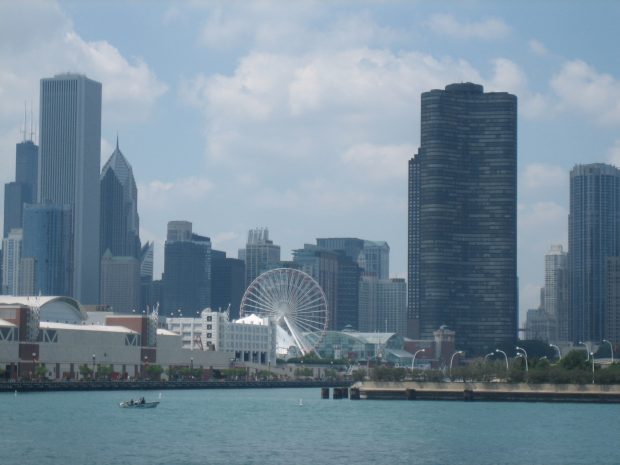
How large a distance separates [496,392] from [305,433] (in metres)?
60.5

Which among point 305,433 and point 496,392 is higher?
point 496,392

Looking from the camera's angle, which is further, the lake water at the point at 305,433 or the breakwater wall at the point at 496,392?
the breakwater wall at the point at 496,392

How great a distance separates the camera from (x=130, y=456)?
3735 inches

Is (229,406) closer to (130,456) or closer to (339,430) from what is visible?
(339,430)

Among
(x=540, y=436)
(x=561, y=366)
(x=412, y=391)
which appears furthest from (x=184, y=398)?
(x=540, y=436)

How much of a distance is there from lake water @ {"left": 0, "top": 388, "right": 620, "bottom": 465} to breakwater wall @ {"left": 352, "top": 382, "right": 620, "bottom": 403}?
1.98 meters

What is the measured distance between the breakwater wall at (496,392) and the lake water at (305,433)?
1978 millimetres

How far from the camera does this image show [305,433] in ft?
391

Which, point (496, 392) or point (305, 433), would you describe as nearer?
point (305, 433)

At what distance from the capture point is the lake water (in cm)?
9669

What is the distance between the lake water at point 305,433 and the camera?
317 ft

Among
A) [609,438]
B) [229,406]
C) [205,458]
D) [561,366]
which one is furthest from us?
[561,366]

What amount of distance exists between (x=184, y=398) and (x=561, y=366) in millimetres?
50691

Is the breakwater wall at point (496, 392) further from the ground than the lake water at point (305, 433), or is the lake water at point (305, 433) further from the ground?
the breakwater wall at point (496, 392)
